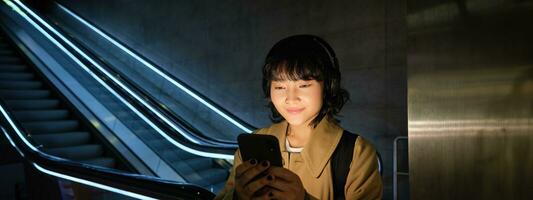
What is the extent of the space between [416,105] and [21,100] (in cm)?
612

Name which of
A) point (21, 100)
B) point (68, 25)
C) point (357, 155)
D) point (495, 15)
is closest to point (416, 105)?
point (495, 15)

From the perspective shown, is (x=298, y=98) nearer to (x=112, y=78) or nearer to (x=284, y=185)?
(x=284, y=185)

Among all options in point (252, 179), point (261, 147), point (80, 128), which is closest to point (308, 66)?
point (261, 147)

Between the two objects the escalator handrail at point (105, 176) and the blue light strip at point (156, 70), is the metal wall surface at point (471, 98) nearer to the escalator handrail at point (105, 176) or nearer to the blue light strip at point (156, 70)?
the escalator handrail at point (105, 176)

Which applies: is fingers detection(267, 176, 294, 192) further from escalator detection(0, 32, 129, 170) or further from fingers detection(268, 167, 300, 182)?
escalator detection(0, 32, 129, 170)

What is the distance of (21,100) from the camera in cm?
510

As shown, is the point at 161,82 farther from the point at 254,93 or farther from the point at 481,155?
the point at 481,155

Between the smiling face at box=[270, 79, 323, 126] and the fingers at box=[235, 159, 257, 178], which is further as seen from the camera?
the smiling face at box=[270, 79, 323, 126]

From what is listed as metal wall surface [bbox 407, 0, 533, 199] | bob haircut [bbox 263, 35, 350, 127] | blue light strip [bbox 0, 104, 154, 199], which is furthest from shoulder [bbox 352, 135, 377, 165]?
blue light strip [bbox 0, 104, 154, 199]

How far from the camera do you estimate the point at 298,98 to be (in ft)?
4.12

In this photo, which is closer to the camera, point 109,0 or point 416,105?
point 416,105

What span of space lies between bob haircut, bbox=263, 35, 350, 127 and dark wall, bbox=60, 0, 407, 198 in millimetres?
3030

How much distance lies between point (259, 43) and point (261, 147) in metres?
4.42

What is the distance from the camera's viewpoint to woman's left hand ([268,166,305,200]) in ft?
3.45
